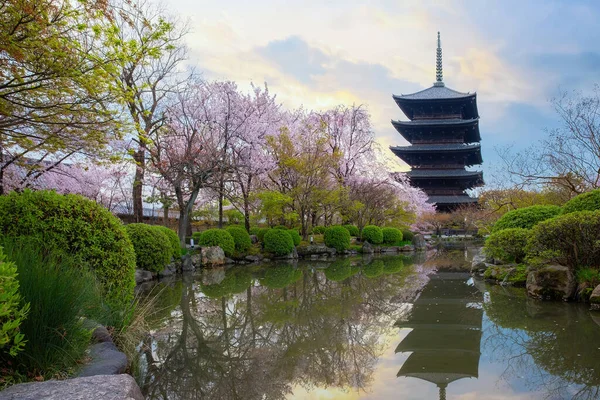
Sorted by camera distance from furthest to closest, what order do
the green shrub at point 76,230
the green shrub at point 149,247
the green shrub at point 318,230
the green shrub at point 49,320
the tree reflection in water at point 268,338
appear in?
the green shrub at point 318,230
the green shrub at point 149,247
the green shrub at point 76,230
the tree reflection in water at point 268,338
the green shrub at point 49,320

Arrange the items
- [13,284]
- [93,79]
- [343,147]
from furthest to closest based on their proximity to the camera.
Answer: [343,147] → [93,79] → [13,284]

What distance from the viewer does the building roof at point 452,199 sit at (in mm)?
28969

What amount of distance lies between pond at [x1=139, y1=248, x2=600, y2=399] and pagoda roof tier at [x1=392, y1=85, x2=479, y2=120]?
25.4 m

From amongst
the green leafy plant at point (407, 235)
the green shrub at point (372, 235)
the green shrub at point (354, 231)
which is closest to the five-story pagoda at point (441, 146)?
the green leafy plant at point (407, 235)

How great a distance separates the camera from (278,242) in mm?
15594

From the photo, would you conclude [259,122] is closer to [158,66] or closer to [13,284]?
[158,66]

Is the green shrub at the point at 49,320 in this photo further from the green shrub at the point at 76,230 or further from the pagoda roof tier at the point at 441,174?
the pagoda roof tier at the point at 441,174

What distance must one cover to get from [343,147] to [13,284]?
2079cm

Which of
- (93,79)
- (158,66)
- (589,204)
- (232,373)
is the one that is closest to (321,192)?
(158,66)

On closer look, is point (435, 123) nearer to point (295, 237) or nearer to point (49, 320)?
point (295, 237)

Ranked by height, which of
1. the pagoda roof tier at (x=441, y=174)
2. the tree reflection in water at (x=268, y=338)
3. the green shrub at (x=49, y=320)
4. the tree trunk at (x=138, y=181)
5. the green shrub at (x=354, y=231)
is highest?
the pagoda roof tier at (x=441, y=174)

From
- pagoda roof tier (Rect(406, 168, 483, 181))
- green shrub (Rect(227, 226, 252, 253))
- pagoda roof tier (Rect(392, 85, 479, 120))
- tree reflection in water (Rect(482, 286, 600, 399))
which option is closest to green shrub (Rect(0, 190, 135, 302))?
tree reflection in water (Rect(482, 286, 600, 399))

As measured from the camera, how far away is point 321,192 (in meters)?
16.4

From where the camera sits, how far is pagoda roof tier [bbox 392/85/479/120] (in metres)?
30.6
